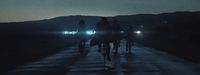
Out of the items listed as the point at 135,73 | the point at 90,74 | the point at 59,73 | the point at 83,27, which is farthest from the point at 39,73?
the point at 83,27

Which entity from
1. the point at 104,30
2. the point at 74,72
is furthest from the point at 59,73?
the point at 104,30

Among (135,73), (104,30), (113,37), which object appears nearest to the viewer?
(135,73)

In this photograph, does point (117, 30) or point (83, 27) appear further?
point (83, 27)

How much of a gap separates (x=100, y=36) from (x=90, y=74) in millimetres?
4858

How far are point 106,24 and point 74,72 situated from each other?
409 cm

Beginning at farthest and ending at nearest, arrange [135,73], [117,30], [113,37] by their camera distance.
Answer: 1. [117,30]
2. [113,37]
3. [135,73]

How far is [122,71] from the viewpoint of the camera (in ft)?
64.6

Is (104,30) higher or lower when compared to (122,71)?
higher

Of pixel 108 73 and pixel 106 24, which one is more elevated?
pixel 106 24

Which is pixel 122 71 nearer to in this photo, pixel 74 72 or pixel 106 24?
pixel 74 72

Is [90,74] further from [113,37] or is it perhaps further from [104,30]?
[113,37]

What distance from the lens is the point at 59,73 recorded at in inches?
754

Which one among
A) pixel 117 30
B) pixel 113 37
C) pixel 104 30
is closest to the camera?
pixel 104 30

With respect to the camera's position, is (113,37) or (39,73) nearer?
(39,73)
